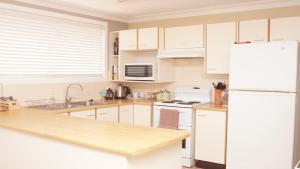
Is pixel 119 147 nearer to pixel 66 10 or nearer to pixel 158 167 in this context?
pixel 158 167

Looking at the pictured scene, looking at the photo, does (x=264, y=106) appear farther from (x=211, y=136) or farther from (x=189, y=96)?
(x=189, y=96)

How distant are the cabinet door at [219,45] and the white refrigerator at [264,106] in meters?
0.48

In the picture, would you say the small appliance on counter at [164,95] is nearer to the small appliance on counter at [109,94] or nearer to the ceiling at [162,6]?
the small appliance on counter at [109,94]

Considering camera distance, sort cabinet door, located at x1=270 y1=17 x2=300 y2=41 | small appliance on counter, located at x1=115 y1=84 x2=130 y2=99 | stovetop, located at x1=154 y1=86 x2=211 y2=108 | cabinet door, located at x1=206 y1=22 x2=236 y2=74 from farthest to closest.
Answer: small appliance on counter, located at x1=115 y1=84 x2=130 y2=99
stovetop, located at x1=154 y1=86 x2=211 y2=108
cabinet door, located at x1=206 y1=22 x2=236 y2=74
cabinet door, located at x1=270 y1=17 x2=300 y2=41

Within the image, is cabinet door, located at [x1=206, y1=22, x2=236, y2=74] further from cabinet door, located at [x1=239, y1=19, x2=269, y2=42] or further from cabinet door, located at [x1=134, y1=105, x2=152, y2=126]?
cabinet door, located at [x1=134, y1=105, x2=152, y2=126]

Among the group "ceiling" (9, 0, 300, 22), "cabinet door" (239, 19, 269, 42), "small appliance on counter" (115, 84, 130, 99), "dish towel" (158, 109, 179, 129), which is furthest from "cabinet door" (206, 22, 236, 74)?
"small appliance on counter" (115, 84, 130, 99)

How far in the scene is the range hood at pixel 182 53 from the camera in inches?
169

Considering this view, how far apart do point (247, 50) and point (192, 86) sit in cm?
139

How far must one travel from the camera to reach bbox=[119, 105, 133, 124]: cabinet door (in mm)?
4586

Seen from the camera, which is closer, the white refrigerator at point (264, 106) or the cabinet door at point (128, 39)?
the white refrigerator at point (264, 106)

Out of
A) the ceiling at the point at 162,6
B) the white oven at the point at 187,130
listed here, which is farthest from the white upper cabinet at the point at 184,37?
the white oven at the point at 187,130

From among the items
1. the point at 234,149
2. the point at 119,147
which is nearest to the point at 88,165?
the point at 119,147

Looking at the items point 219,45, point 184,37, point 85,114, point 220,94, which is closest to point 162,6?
point 184,37

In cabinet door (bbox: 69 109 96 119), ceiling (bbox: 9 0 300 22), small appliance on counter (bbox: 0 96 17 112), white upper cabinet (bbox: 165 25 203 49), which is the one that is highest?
ceiling (bbox: 9 0 300 22)
